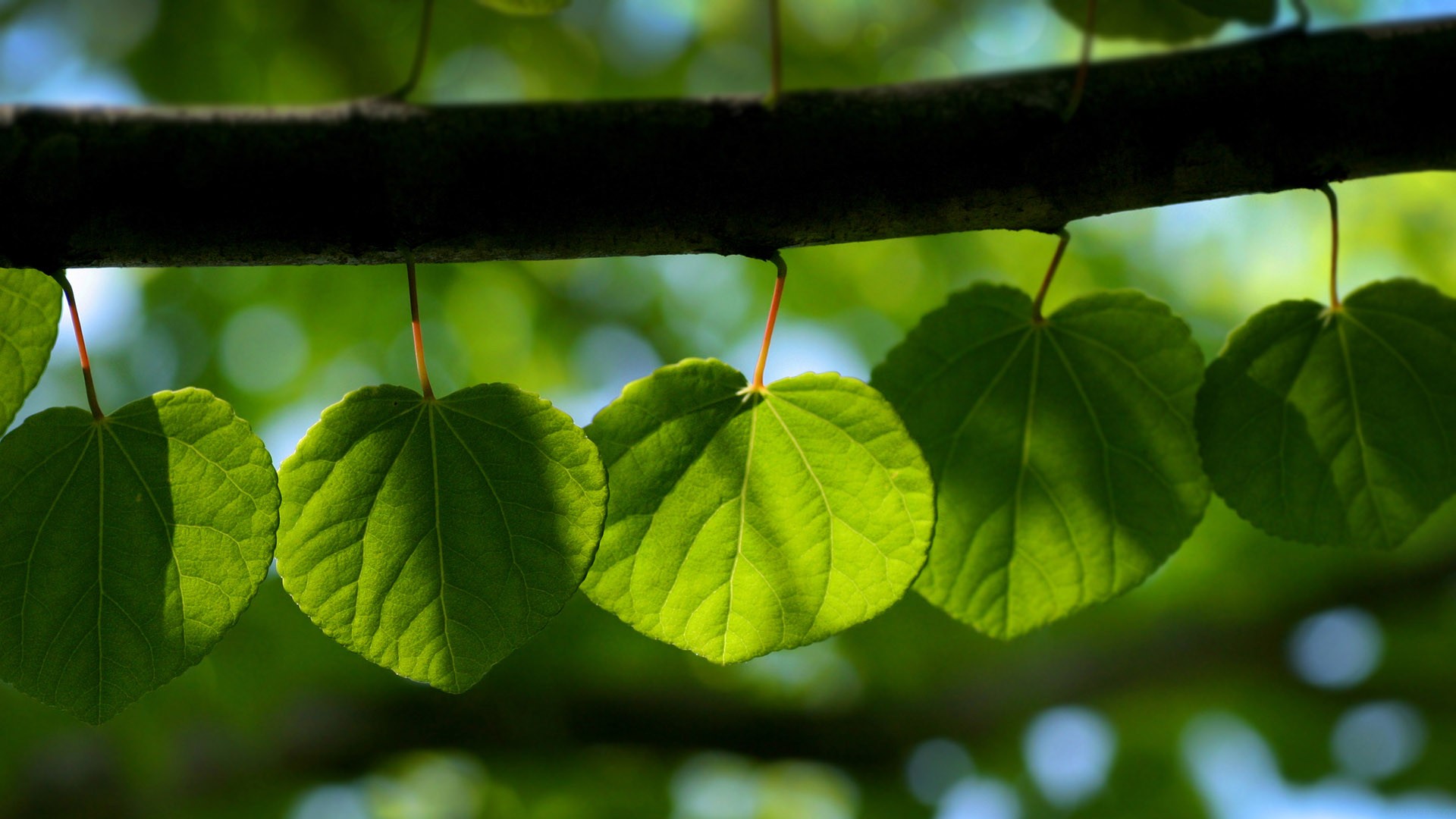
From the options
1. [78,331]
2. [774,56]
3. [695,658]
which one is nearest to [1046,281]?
[774,56]

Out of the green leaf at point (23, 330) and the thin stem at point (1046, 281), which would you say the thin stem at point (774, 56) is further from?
the green leaf at point (23, 330)

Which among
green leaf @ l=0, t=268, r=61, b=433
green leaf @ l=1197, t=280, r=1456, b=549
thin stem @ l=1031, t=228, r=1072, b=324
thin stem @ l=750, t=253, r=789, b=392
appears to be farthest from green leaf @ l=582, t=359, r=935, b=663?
green leaf @ l=0, t=268, r=61, b=433

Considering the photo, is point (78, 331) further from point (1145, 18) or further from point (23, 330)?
point (1145, 18)

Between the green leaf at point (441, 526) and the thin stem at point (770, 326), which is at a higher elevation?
the thin stem at point (770, 326)

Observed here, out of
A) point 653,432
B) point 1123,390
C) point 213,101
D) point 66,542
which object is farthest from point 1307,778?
point 213,101

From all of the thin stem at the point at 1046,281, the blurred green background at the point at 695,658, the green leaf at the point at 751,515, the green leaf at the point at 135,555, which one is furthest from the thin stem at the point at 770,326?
the blurred green background at the point at 695,658
